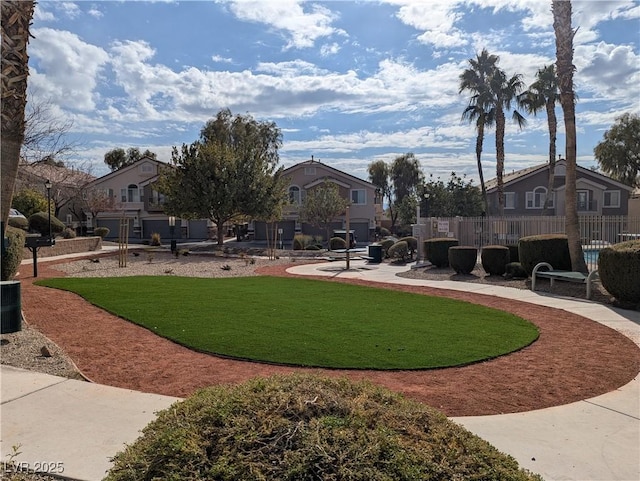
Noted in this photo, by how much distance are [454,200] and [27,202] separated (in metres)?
32.3

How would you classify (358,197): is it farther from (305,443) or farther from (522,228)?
(305,443)

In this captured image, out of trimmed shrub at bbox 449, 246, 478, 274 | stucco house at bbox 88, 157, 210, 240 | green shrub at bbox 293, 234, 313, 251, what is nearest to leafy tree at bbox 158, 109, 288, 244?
green shrub at bbox 293, 234, 313, 251

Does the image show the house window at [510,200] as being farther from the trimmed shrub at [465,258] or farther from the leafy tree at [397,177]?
the trimmed shrub at [465,258]

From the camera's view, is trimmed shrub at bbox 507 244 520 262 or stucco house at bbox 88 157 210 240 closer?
trimmed shrub at bbox 507 244 520 262

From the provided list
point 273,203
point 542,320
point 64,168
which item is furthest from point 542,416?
point 64,168

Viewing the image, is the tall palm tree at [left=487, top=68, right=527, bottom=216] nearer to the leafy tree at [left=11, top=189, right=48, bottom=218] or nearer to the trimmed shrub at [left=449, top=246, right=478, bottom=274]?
the trimmed shrub at [left=449, top=246, right=478, bottom=274]

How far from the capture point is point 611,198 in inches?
1698

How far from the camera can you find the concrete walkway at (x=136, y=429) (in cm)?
369

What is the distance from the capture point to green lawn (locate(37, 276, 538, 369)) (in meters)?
6.92

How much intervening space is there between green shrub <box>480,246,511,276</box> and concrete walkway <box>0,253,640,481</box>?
11.0 metres

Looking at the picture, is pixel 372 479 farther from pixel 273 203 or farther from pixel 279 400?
pixel 273 203

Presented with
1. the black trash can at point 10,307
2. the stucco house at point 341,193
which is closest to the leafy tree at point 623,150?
the stucco house at point 341,193

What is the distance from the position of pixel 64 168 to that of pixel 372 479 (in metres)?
49.0

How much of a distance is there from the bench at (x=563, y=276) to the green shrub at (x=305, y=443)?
1119 cm
